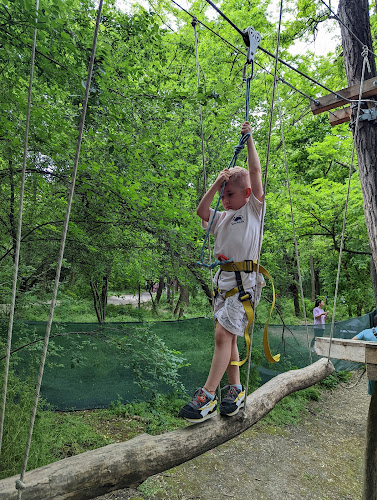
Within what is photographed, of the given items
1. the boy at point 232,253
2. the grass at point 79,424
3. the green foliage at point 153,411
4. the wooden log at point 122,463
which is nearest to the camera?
the wooden log at point 122,463

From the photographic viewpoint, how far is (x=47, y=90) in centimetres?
316

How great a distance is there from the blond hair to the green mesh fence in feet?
7.17

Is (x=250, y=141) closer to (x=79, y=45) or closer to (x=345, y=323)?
(x=79, y=45)

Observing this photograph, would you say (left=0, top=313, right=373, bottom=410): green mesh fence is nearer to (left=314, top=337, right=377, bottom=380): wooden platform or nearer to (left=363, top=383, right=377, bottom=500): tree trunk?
(left=363, top=383, right=377, bottom=500): tree trunk

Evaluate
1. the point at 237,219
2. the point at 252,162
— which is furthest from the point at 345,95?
the point at 237,219

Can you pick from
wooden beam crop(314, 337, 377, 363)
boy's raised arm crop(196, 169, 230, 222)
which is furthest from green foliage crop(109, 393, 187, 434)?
boy's raised arm crop(196, 169, 230, 222)

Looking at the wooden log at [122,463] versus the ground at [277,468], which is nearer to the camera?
the wooden log at [122,463]

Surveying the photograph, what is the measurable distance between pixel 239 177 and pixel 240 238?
0.35m

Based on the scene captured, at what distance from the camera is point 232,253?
6.31ft

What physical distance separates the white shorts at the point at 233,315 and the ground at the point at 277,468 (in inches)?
104

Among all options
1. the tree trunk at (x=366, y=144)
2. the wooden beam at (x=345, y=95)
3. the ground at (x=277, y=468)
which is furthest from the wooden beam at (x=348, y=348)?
the wooden beam at (x=345, y=95)

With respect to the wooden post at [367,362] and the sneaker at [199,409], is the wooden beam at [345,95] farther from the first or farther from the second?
the sneaker at [199,409]

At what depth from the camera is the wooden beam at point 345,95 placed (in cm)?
315

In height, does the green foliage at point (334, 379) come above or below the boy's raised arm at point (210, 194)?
below
